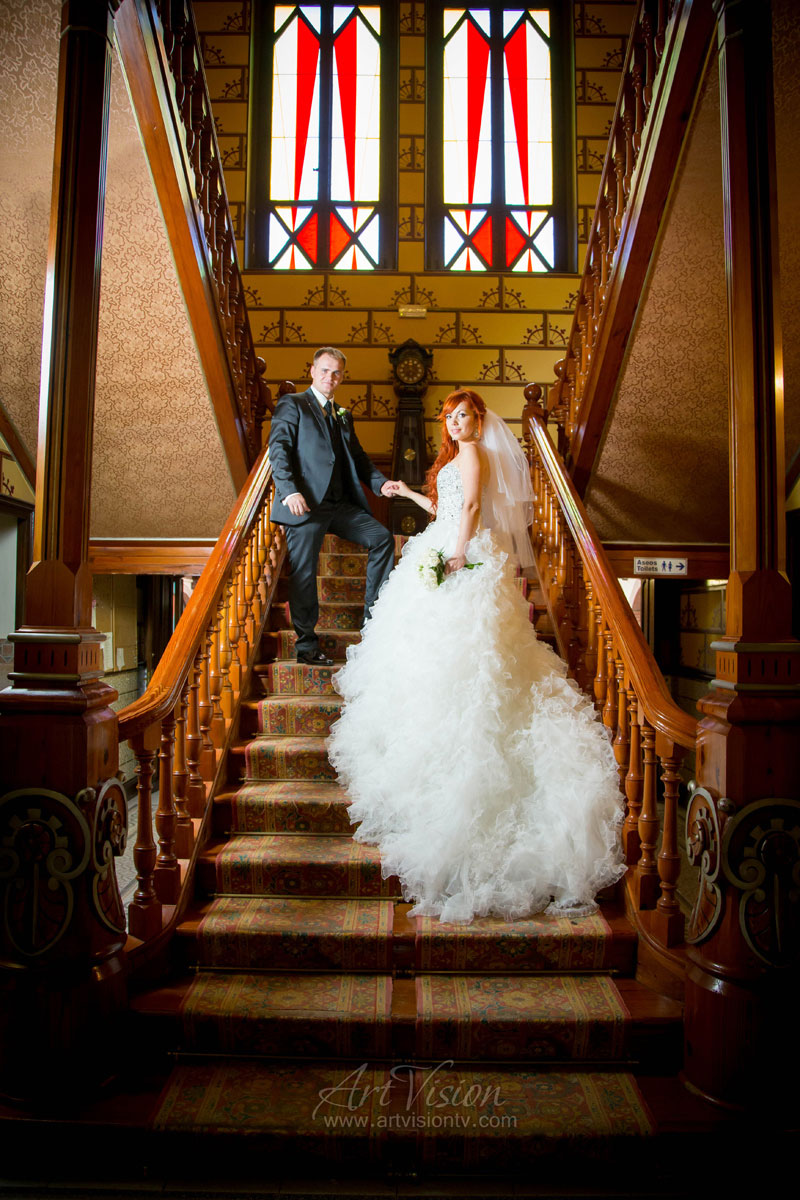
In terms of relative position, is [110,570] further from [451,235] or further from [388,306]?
[451,235]

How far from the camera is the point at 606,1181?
1958 mm

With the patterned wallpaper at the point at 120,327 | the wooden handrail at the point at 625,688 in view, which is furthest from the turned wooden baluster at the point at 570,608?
the patterned wallpaper at the point at 120,327

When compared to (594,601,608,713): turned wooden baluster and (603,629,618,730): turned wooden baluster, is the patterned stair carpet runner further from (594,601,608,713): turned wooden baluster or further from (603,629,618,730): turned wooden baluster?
(594,601,608,713): turned wooden baluster

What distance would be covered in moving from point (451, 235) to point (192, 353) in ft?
11.5

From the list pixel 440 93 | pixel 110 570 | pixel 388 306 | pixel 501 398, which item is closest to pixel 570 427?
pixel 501 398

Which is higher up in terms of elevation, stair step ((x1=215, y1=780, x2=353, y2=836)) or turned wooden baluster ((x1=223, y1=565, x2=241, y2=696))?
turned wooden baluster ((x1=223, y1=565, x2=241, y2=696))

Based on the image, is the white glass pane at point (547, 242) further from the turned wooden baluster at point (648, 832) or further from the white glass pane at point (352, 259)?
the turned wooden baluster at point (648, 832)

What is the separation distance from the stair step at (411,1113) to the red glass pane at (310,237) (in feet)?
20.4

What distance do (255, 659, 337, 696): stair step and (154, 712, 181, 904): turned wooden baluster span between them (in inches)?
40.9

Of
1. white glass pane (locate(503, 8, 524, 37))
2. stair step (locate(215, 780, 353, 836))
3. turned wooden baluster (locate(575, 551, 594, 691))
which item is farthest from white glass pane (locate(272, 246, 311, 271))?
stair step (locate(215, 780, 353, 836))

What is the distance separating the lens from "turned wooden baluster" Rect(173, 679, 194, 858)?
108 inches

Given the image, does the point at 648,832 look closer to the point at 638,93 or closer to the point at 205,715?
the point at 205,715

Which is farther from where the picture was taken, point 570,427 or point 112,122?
point 570,427

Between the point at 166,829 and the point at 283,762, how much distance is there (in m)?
0.69
